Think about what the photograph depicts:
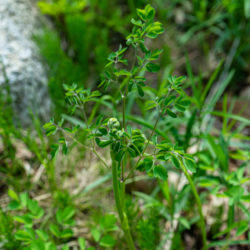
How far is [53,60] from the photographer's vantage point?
6.79ft

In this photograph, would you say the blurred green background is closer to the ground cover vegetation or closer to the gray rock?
the ground cover vegetation

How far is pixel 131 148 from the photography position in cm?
91

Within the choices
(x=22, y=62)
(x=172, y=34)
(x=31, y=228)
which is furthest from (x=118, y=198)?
(x=172, y=34)

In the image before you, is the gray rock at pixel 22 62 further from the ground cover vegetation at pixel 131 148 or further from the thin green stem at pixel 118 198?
the thin green stem at pixel 118 198

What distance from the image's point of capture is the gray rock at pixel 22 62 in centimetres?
190

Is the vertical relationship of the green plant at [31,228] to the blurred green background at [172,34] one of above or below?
below

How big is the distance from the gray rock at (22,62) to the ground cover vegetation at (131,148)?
0.09m

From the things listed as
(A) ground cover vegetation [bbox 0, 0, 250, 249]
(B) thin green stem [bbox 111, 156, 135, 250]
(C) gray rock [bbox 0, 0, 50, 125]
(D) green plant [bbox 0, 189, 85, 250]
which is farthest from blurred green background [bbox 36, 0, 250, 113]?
(B) thin green stem [bbox 111, 156, 135, 250]

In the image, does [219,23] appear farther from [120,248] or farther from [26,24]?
[120,248]

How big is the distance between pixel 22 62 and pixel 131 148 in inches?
53.4

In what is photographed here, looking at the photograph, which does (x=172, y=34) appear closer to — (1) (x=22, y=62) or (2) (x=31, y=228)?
(1) (x=22, y=62)

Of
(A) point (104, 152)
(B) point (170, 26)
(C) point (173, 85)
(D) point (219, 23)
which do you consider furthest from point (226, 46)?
(C) point (173, 85)

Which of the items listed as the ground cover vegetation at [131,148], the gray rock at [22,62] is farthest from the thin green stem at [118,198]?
the gray rock at [22,62]

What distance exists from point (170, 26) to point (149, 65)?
2156 millimetres
